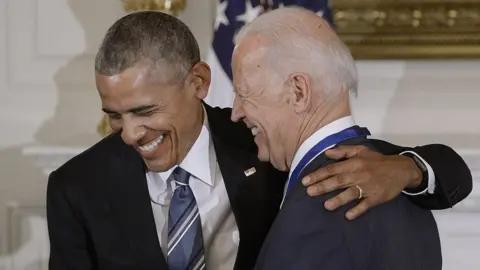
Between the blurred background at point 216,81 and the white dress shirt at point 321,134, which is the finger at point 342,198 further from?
the blurred background at point 216,81

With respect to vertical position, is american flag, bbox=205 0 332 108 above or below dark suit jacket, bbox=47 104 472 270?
above

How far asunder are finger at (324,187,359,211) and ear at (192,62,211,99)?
21.4 inches

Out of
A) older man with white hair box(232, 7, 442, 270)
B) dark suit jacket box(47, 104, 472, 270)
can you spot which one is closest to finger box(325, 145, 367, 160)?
older man with white hair box(232, 7, 442, 270)

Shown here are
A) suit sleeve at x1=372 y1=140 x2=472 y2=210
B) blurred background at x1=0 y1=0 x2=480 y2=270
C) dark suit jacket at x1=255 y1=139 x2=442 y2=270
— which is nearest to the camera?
dark suit jacket at x1=255 y1=139 x2=442 y2=270

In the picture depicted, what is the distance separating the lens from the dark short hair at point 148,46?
159cm

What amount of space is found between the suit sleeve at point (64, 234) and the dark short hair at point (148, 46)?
343mm

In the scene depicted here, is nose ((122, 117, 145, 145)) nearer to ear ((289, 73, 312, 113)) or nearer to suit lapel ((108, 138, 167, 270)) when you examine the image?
suit lapel ((108, 138, 167, 270))

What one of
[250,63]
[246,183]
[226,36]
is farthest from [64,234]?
[226,36]

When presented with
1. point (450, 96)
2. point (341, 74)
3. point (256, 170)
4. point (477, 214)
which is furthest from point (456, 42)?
point (341, 74)

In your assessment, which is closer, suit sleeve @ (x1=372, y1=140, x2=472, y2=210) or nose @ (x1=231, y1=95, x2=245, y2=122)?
nose @ (x1=231, y1=95, x2=245, y2=122)

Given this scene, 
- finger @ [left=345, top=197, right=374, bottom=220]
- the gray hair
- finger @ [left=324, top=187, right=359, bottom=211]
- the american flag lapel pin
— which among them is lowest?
the american flag lapel pin

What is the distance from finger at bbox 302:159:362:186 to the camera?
1242 millimetres

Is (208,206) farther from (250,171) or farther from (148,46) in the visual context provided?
(148,46)

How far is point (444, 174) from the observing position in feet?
5.28
